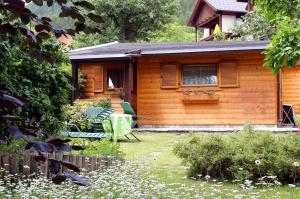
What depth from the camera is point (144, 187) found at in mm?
5047

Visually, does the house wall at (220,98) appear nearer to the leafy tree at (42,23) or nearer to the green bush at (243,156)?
the green bush at (243,156)

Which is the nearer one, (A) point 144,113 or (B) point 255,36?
(A) point 144,113

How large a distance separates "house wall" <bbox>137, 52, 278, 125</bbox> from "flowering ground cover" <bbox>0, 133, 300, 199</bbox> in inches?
271

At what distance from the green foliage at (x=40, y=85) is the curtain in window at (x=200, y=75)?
7525mm

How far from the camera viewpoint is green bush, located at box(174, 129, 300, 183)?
609cm

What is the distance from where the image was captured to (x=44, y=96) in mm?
7410

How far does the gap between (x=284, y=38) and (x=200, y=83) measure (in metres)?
8.14

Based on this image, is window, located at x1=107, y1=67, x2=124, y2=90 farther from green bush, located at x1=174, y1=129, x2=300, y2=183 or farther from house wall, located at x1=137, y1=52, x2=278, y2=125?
green bush, located at x1=174, y1=129, x2=300, y2=183

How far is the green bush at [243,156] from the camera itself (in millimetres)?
6090

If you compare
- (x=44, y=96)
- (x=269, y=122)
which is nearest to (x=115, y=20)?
(x=269, y=122)

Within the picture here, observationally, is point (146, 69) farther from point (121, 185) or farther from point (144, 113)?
point (121, 185)

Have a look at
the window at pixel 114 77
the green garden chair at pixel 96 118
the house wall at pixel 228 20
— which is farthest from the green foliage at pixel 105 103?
the house wall at pixel 228 20

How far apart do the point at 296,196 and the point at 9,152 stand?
361 centimetres

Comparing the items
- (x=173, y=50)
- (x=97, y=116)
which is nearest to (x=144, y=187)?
(x=97, y=116)
